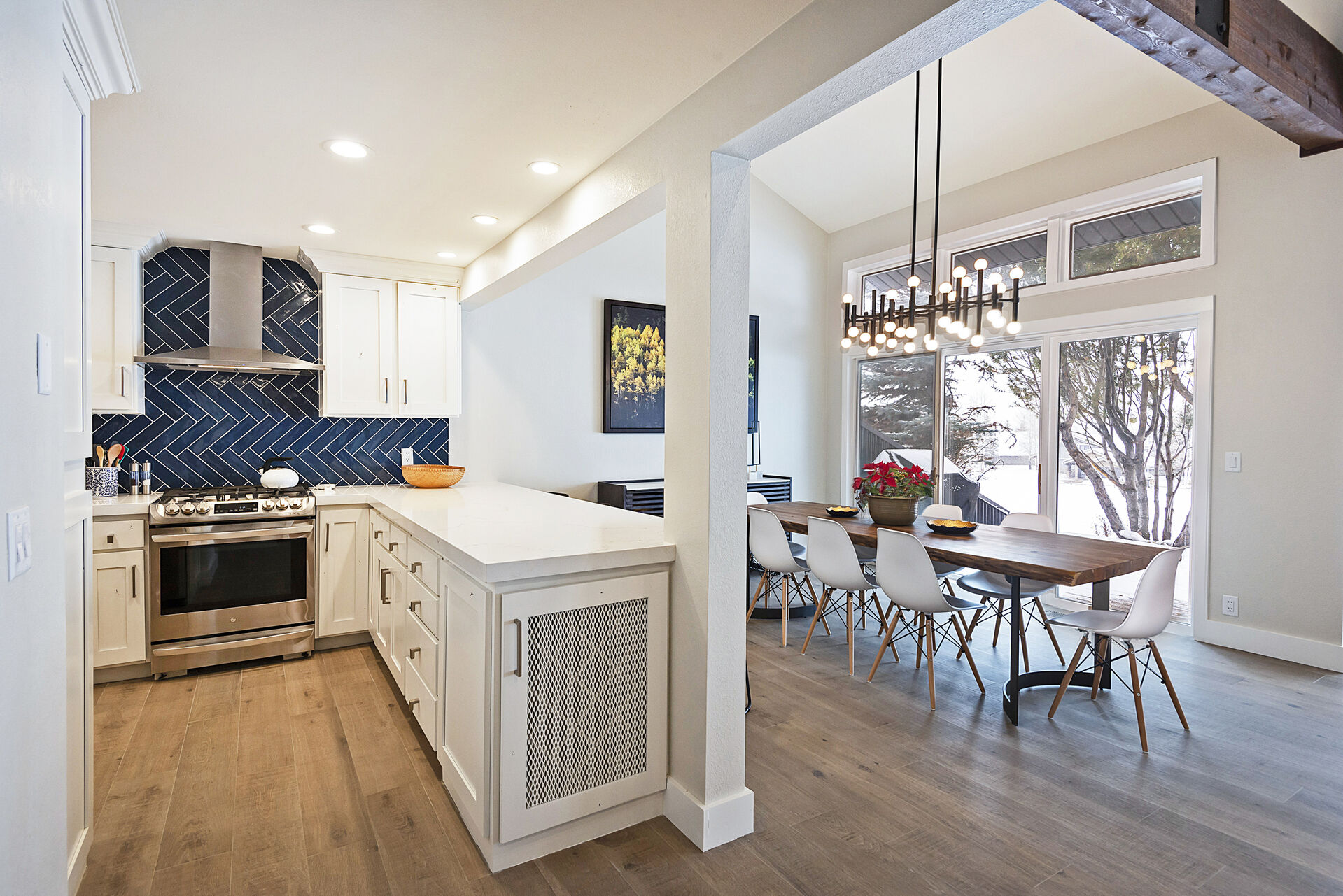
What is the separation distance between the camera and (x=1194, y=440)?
13.7 ft

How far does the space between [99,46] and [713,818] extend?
2730mm

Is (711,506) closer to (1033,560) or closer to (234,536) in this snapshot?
(1033,560)

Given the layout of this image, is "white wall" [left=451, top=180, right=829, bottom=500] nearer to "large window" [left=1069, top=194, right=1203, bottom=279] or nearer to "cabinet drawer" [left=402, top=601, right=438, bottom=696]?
"cabinet drawer" [left=402, top=601, right=438, bottom=696]

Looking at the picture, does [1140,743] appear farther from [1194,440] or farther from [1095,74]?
[1095,74]

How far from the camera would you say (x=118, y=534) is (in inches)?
134

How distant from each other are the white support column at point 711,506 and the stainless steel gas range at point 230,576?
257 cm

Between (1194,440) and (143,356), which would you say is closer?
(143,356)

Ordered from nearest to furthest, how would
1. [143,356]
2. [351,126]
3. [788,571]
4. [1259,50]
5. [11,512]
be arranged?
[11,512] < [351,126] < [1259,50] < [143,356] < [788,571]

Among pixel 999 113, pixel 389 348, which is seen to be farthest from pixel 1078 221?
pixel 389 348

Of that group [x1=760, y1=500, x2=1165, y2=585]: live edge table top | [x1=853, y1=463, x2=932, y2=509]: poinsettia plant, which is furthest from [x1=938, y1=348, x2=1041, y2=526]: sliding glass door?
[x1=853, y1=463, x2=932, y2=509]: poinsettia plant

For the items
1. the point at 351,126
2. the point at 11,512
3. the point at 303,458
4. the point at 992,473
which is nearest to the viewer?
the point at 11,512

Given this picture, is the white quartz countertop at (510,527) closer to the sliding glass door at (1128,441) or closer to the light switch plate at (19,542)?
the light switch plate at (19,542)

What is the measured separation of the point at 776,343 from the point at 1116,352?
2.75 meters

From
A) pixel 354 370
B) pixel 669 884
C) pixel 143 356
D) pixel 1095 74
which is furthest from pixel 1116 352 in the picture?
pixel 143 356
